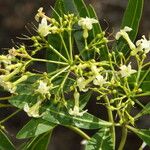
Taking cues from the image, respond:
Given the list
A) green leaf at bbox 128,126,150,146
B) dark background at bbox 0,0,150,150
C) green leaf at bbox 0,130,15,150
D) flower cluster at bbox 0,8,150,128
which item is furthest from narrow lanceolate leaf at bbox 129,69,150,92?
dark background at bbox 0,0,150,150

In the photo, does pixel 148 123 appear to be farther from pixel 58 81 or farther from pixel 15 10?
pixel 58 81

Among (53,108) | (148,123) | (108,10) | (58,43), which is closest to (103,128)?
(53,108)

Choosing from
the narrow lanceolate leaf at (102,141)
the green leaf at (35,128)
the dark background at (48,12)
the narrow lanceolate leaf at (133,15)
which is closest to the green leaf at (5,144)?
the green leaf at (35,128)

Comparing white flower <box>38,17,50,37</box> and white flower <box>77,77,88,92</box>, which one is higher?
white flower <box>38,17,50,37</box>

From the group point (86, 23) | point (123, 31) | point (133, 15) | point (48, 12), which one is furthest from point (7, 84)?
point (48, 12)

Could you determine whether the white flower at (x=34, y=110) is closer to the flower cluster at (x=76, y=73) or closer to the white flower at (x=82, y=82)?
the flower cluster at (x=76, y=73)

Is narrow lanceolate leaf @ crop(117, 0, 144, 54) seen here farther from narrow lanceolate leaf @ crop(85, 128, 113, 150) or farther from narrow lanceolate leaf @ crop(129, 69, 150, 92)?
narrow lanceolate leaf @ crop(85, 128, 113, 150)
